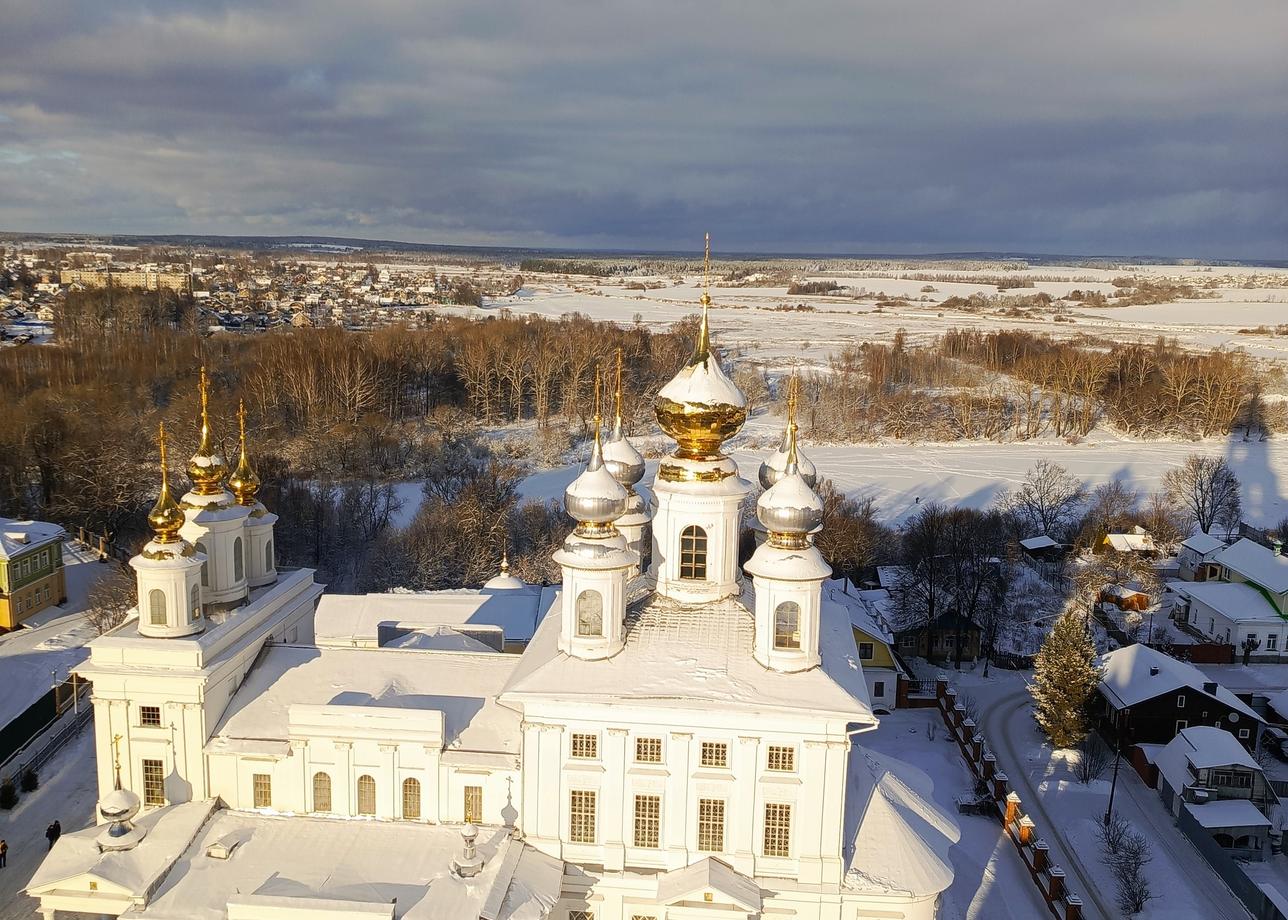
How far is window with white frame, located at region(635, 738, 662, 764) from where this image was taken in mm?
15727

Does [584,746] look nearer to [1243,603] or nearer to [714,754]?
[714,754]

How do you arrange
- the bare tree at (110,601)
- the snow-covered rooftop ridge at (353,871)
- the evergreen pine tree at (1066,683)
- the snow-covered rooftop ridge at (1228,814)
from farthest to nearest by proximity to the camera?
1. the bare tree at (110,601)
2. the evergreen pine tree at (1066,683)
3. the snow-covered rooftop ridge at (1228,814)
4. the snow-covered rooftop ridge at (353,871)

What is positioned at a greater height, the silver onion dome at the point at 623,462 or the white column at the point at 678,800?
the silver onion dome at the point at 623,462

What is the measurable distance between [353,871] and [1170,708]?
21.2 meters

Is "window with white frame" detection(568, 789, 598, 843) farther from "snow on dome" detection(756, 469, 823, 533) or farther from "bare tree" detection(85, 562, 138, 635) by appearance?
"bare tree" detection(85, 562, 138, 635)

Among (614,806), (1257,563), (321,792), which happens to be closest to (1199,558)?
(1257,563)

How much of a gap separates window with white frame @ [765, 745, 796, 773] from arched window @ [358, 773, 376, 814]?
6.69 meters

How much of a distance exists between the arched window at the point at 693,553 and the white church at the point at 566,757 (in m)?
0.06

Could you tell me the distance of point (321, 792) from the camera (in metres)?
17.0

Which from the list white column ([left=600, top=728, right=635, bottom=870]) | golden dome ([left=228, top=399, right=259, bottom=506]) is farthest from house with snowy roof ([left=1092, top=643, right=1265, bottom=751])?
golden dome ([left=228, top=399, right=259, bottom=506])

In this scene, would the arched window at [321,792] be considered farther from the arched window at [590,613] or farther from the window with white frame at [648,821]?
the window with white frame at [648,821]

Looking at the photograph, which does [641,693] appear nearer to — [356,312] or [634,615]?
[634,615]

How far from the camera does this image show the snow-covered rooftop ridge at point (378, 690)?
17141mm

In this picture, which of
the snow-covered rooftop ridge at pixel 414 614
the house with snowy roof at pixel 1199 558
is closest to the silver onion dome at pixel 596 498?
the snow-covered rooftop ridge at pixel 414 614
